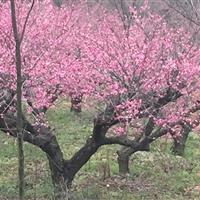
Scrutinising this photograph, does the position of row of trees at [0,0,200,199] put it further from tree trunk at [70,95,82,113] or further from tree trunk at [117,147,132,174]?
tree trunk at [117,147,132,174]

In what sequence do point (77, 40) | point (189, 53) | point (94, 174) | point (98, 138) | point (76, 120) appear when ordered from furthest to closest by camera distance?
1. point (76, 120)
2. point (77, 40)
3. point (94, 174)
4. point (189, 53)
5. point (98, 138)

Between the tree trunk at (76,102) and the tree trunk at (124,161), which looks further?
the tree trunk at (124,161)

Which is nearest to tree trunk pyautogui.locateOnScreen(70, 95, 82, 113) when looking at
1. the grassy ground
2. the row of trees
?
the row of trees

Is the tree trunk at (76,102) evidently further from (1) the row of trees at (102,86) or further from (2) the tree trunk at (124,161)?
(2) the tree trunk at (124,161)

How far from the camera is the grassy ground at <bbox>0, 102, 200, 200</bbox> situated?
1227 centimetres

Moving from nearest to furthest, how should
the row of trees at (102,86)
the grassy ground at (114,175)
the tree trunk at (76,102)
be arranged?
the row of trees at (102,86), the grassy ground at (114,175), the tree trunk at (76,102)

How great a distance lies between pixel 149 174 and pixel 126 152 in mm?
1010

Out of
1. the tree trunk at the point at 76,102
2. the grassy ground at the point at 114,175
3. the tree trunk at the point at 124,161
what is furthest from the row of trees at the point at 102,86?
the tree trunk at the point at 124,161

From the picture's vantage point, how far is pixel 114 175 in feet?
45.3

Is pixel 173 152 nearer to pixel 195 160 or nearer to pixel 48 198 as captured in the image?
pixel 195 160


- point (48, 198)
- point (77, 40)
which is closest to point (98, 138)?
point (48, 198)

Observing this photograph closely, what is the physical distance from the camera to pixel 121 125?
11.6 meters

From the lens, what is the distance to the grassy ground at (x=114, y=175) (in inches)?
483

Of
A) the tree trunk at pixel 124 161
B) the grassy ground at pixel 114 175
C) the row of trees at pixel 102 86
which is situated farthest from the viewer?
the tree trunk at pixel 124 161
